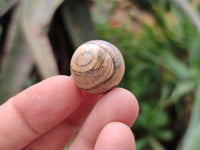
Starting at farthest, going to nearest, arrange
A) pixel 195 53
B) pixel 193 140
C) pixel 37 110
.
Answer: pixel 195 53 < pixel 193 140 < pixel 37 110

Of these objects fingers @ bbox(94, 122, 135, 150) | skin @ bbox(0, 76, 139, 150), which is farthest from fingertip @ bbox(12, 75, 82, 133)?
fingers @ bbox(94, 122, 135, 150)

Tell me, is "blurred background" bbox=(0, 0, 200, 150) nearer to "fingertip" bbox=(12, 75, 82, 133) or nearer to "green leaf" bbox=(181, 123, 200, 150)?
"green leaf" bbox=(181, 123, 200, 150)

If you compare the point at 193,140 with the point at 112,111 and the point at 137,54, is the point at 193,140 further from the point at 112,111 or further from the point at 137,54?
the point at 137,54

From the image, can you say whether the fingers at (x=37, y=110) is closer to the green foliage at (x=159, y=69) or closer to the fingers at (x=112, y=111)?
the fingers at (x=112, y=111)

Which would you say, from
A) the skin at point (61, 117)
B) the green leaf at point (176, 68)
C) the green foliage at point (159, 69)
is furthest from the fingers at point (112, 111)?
the green leaf at point (176, 68)

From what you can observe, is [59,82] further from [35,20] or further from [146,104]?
[146,104]

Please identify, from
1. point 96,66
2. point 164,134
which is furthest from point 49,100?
point 164,134
